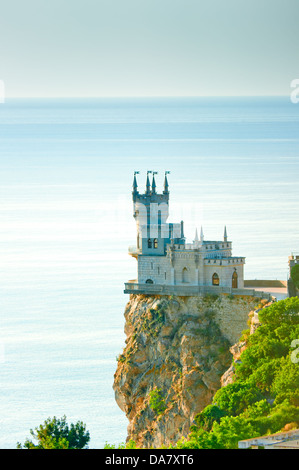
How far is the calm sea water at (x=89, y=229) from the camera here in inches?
2913

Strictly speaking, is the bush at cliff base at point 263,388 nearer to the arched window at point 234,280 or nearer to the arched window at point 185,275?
the arched window at point 234,280

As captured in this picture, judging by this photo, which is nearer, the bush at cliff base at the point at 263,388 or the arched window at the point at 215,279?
the bush at cliff base at the point at 263,388

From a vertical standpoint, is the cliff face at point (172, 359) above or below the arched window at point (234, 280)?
below

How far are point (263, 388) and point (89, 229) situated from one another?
53.7 metres

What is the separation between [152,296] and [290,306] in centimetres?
984

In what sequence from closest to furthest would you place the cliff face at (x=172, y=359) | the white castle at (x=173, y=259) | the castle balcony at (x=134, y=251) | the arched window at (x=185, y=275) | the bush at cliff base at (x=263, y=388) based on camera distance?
the bush at cliff base at (x=263, y=388), the cliff face at (x=172, y=359), the white castle at (x=173, y=259), the arched window at (x=185, y=275), the castle balcony at (x=134, y=251)

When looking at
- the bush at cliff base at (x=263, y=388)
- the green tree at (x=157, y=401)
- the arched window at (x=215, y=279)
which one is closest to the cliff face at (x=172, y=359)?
the green tree at (x=157, y=401)

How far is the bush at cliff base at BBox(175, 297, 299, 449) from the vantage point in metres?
43.9

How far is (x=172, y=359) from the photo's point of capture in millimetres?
59719

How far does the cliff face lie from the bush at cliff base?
4.53 m

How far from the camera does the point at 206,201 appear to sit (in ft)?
294

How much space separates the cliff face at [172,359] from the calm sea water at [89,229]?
15.8 ft

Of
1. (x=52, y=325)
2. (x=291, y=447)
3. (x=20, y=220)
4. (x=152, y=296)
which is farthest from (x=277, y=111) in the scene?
(x=291, y=447)

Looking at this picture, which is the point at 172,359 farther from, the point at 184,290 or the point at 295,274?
the point at 295,274
